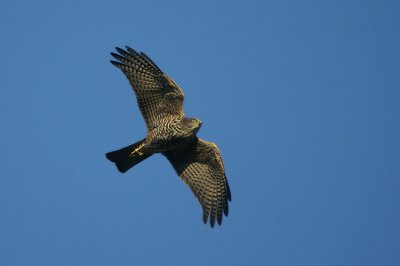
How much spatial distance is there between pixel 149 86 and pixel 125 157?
1.54 metres

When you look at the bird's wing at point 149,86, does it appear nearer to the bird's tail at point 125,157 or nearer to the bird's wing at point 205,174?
the bird's tail at point 125,157

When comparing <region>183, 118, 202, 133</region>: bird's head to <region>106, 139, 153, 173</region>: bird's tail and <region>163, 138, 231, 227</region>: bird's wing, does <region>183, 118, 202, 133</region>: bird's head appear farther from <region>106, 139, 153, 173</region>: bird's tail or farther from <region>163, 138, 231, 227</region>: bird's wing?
<region>106, 139, 153, 173</region>: bird's tail

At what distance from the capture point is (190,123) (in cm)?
1608

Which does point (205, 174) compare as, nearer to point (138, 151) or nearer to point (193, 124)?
point (193, 124)

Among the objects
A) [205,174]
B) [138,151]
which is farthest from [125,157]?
[205,174]

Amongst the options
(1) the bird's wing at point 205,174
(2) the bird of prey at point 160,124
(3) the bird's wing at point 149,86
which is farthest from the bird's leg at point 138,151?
(1) the bird's wing at point 205,174

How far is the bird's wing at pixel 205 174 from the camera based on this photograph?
1686 cm

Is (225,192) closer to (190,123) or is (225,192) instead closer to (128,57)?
(190,123)

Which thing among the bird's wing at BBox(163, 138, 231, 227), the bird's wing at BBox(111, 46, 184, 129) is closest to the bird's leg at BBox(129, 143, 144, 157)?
the bird's wing at BBox(111, 46, 184, 129)

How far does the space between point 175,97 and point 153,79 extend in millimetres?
578

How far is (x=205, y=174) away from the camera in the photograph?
1706 cm

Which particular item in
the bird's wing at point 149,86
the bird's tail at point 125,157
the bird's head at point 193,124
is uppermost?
the bird's wing at point 149,86

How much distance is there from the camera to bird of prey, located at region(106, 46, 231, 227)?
637 inches

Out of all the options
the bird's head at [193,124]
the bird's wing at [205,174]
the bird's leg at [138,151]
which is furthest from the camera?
the bird's wing at [205,174]
